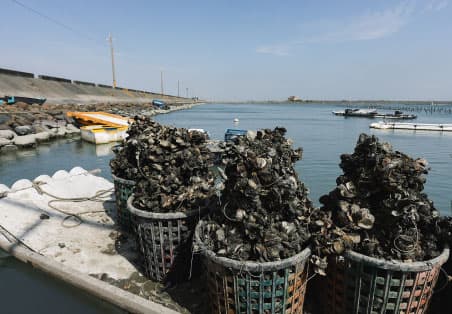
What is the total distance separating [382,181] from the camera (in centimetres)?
214

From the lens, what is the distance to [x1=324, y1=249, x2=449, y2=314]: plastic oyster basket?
75.9 inches

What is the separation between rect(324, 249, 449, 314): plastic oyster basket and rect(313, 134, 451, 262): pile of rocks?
93mm

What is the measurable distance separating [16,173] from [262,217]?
38.4 ft

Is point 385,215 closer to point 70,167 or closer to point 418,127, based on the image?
point 70,167

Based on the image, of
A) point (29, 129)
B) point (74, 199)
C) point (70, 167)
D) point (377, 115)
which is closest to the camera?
point (74, 199)

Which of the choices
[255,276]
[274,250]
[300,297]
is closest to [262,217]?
[274,250]

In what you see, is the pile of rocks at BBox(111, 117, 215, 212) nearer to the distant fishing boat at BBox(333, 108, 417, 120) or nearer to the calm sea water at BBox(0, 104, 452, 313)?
the calm sea water at BBox(0, 104, 452, 313)

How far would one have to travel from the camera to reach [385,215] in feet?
7.07

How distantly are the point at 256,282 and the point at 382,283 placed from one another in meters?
0.92

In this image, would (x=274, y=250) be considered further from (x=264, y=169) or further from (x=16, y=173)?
(x=16, y=173)

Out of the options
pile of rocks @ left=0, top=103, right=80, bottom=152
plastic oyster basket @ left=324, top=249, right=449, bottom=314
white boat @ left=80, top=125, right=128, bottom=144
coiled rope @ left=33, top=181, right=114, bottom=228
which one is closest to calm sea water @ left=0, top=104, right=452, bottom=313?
white boat @ left=80, top=125, right=128, bottom=144

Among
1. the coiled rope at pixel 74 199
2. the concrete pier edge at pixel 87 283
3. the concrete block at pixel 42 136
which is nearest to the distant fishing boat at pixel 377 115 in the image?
the concrete block at pixel 42 136

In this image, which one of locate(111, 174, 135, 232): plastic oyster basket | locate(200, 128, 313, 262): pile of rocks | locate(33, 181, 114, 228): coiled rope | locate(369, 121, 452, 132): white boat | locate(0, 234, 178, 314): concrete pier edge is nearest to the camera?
locate(200, 128, 313, 262): pile of rocks

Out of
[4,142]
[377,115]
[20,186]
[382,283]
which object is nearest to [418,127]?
[377,115]
